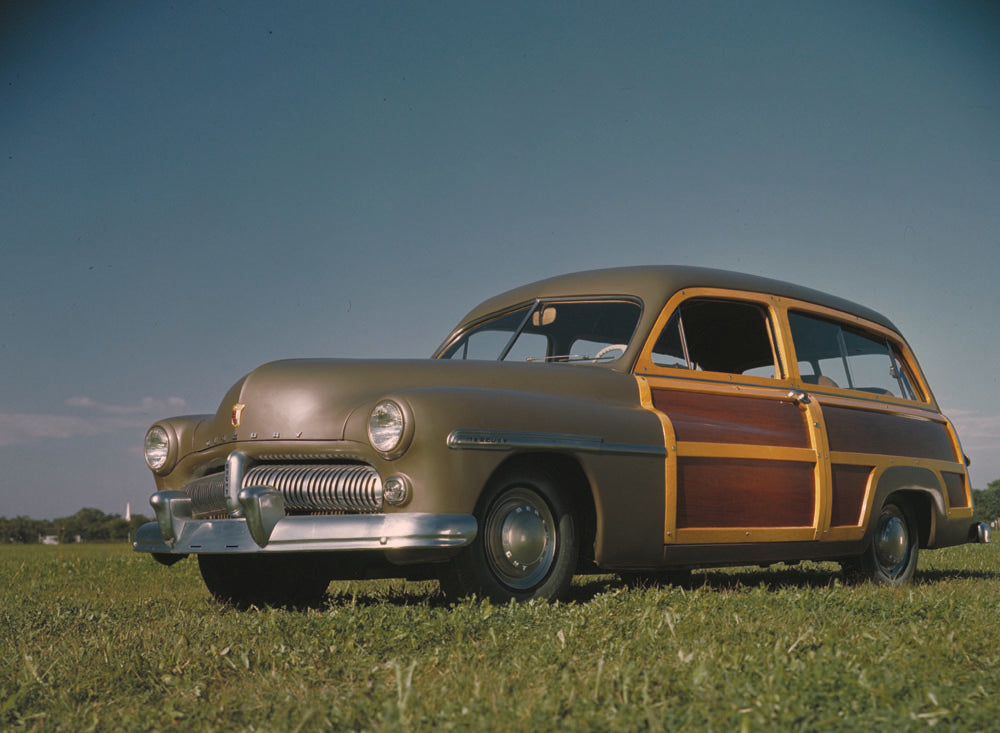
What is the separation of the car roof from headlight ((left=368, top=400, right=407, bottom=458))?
6.13 feet

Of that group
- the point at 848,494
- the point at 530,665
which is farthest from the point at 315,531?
the point at 848,494

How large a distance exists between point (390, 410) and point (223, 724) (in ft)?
5.75

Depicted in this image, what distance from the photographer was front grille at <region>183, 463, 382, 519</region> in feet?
14.5

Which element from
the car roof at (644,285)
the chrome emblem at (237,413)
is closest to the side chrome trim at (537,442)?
the car roof at (644,285)

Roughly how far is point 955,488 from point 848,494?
1749 mm

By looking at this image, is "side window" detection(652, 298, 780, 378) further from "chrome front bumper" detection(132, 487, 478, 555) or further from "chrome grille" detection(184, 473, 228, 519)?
"chrome grille" detection(184, 473, 228, 519)

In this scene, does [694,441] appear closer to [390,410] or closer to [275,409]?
[390,410]

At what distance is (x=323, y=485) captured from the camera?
4504 mm

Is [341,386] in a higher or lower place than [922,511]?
higher

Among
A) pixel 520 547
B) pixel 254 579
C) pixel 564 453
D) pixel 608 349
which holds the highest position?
pixel 608 349

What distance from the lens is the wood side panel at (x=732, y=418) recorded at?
5449 millimetres

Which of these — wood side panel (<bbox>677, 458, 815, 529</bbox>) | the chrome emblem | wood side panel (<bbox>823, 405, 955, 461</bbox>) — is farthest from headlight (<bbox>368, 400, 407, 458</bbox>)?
wood side panel (<bbox>823, 405, 955, 461</bbox>)

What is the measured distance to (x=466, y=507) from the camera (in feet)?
14.2

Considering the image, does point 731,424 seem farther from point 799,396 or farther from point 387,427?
point 387,427
